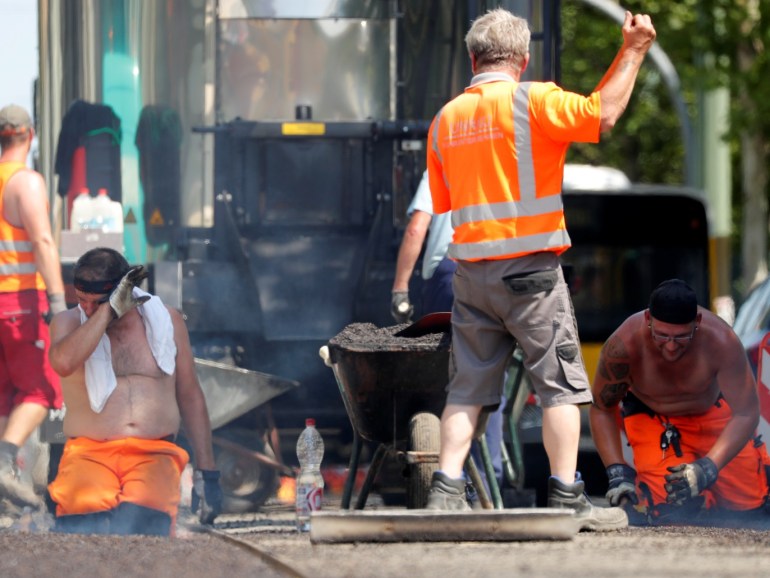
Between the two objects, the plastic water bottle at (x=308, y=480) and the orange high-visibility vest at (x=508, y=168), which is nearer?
the orange high-visibility vest at (x=508, y=168)

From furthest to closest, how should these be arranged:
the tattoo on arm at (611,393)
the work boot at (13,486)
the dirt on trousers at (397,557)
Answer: the work boot at (13,486) → the tattoo on arm at (611,393) → the dirt on trousers at (397,557)

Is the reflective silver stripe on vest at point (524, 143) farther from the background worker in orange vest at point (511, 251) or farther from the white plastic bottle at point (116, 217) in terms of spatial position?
the white plastic bottle at point (116, 217)

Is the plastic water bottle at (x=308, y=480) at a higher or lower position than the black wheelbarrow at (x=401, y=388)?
lower

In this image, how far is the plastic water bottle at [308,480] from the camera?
744 centimetres

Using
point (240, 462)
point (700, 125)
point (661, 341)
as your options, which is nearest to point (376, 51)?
point (240, 462)

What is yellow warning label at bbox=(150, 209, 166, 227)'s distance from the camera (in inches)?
366

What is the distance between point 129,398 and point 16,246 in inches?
68.8

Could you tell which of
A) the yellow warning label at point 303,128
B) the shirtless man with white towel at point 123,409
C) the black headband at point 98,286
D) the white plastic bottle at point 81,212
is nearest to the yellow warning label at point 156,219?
the white plastic bottle at point 81,212

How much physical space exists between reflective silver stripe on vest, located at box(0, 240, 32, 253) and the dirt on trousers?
8.34 ft

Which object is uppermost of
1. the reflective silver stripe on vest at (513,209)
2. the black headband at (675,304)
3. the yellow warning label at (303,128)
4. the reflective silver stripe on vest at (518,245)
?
the yellow warning label at (303,128)

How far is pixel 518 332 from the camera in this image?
5918 millimetres

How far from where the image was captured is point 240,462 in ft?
28.4

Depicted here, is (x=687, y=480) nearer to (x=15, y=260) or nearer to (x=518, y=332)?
(x=518, y=332)

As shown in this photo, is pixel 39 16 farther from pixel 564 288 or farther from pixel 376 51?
pixel 564 288
